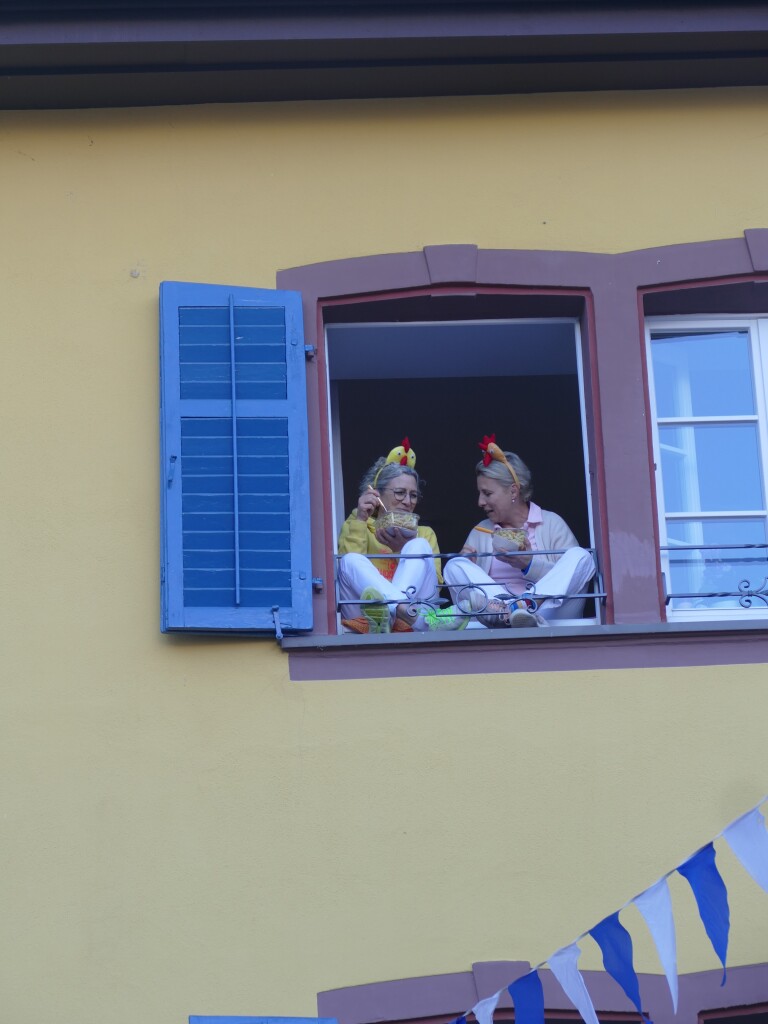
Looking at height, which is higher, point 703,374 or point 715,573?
point 703,374

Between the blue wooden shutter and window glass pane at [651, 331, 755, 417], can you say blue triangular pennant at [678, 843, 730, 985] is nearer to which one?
the blue wooden shutter

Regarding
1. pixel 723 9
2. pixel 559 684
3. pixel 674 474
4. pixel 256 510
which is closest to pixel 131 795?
pixel 256 510

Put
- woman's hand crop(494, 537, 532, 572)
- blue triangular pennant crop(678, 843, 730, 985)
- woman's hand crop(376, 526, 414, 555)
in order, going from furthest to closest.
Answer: woman's hand crop(376, 526, 414, 555), woman's hand crop(494, 537, 532, 572), blue triangular pennant crop(678, 843, 730, 985)

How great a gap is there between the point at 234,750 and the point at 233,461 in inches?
42.4

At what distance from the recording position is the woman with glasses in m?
6.42

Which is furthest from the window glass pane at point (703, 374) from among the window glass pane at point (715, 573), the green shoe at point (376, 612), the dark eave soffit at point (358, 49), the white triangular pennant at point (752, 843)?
the white triangular pennant at point (752, 843)

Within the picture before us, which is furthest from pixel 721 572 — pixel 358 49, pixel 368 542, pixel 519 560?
pixel 358 49

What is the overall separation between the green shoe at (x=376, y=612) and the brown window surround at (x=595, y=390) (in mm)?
137

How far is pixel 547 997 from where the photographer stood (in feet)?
19.2

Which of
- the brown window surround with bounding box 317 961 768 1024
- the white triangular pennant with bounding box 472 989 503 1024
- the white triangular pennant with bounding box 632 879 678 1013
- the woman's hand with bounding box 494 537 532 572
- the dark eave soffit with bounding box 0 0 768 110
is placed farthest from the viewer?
the woman's hand with bounding box 494 537 532 572

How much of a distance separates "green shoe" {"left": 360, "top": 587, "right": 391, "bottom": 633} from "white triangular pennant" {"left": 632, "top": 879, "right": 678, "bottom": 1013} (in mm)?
1738

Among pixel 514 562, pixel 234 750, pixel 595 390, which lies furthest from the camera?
pixel 514 562

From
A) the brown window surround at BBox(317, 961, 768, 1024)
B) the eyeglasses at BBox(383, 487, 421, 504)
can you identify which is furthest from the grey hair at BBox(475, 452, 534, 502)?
the brown window surround at BBox(317, 961, 768, 1024)

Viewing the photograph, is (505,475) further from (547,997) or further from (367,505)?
(547,997)
